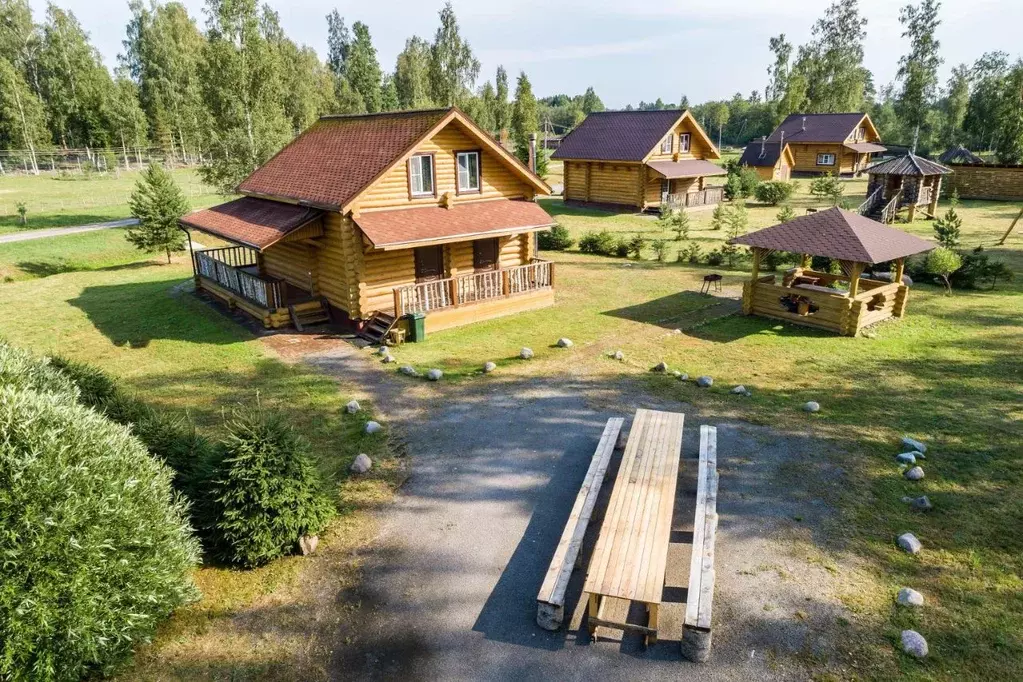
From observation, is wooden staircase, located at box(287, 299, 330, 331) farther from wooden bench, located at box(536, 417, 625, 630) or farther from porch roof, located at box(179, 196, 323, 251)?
wooden bench, located at box(536, 417, 625, 630)

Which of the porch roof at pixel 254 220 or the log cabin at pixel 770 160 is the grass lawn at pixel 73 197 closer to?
the porch roof at pixel 254 220

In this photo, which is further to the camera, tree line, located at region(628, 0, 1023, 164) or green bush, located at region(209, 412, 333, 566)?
tree line, located at region(628, 0, 1023, 164)

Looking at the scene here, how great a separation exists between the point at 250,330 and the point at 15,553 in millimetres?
13052

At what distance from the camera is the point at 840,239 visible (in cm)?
1678

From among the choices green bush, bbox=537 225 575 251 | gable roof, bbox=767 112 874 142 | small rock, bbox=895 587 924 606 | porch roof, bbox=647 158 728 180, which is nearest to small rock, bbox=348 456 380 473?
small rock, bbox=895 587 924 606

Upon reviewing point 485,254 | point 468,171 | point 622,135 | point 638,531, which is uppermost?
point 622,135

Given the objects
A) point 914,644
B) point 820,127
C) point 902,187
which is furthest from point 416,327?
point 820,127

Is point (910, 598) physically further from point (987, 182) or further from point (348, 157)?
point (987, 182)

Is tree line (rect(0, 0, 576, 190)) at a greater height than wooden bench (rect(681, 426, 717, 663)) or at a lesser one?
greater

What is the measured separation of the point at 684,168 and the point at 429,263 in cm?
2643

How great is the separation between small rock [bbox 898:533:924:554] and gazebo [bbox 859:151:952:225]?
3302 cm

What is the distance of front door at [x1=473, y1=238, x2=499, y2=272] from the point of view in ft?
66.3

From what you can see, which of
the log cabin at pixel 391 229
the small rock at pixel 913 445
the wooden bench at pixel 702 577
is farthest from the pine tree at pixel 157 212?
the small rock at pixel 913 445

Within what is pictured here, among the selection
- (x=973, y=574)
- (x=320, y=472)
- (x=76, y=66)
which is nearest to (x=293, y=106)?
(x=76, y=66)
